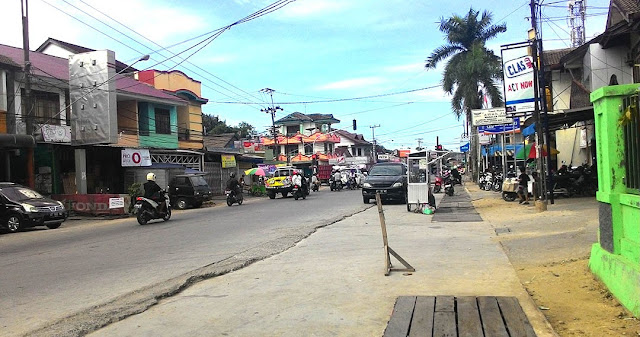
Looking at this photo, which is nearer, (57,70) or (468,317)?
(468,317)

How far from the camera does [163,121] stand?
32500 millimetres

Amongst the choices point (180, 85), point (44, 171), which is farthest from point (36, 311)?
point (180, 85)

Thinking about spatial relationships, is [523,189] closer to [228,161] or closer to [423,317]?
[423,317]

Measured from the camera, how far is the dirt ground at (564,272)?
15.8ft

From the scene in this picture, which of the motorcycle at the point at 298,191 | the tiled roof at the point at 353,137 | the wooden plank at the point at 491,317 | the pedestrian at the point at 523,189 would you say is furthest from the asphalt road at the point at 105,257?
the tiled roof at the point at 353,137

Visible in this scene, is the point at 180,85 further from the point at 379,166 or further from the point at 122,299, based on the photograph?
the point at 122,299

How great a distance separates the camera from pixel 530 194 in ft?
67.7

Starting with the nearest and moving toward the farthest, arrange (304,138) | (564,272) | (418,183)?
(564,272)
(418,183)
(304,138)

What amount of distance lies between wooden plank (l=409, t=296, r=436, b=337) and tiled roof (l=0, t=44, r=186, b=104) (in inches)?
897

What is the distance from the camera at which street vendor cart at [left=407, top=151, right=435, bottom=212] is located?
1730cm

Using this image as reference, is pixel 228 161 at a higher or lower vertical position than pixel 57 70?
lower

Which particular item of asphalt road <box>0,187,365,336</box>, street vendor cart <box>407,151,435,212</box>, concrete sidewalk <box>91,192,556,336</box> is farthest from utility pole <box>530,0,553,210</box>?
concrete sidewalk <box>91,192,556,336</box>

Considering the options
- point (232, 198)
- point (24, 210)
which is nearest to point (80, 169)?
point (24, 210)

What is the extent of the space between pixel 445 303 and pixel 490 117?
2313 centimetres
